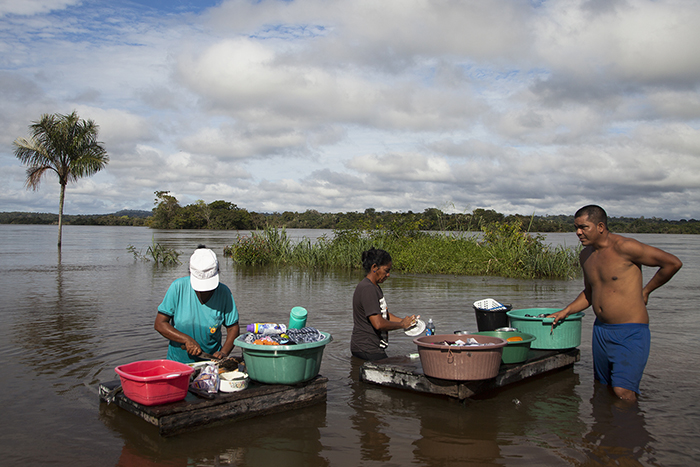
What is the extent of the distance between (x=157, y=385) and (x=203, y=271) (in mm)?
1075

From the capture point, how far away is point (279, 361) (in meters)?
4.56

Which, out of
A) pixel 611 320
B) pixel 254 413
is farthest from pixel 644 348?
pixel 254 413

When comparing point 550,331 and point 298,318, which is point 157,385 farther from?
point 550,331

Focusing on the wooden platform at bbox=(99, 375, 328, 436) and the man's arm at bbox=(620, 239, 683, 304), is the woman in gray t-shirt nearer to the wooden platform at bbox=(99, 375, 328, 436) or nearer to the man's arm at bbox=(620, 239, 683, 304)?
the wooden platform at bbox=(99, 375, 328, 436)

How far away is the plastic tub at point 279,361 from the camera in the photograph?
450 centimetres

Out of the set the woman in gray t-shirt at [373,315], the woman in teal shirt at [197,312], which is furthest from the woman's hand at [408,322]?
the woman in teal shirt at [197,312]

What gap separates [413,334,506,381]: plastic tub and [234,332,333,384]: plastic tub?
1012mm

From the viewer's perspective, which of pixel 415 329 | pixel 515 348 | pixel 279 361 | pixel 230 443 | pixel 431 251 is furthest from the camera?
pixel 431 251

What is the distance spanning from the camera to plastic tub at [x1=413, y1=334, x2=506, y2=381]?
468 centimetres

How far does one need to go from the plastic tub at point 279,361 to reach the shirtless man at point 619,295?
2842 mm

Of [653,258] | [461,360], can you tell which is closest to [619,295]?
[653,258]

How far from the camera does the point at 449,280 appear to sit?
16.6m

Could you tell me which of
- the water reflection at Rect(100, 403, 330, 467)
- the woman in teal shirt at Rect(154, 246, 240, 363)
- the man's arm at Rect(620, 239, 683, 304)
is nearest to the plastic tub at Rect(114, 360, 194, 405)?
the water reflection at Rect(100, 403, 330, 467)

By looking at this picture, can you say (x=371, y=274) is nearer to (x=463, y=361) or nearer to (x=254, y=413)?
(x=463, y=361)
